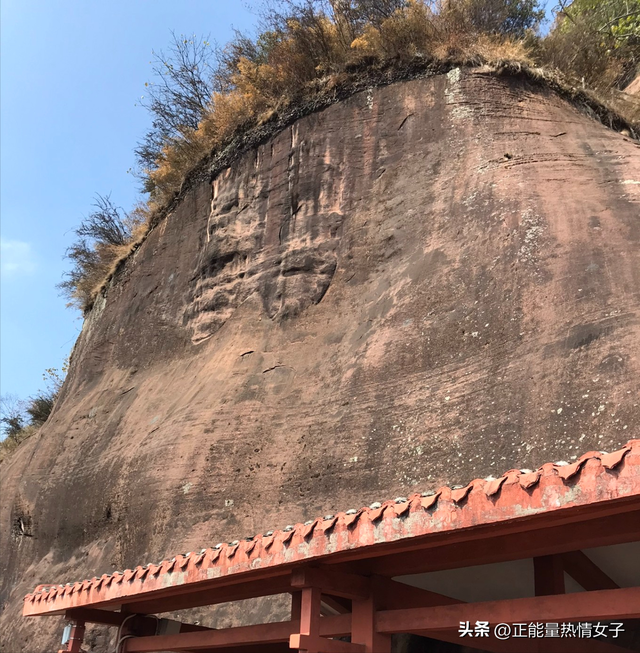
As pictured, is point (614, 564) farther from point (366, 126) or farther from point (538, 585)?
point (366, 126)

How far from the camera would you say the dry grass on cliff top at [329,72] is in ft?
39.0

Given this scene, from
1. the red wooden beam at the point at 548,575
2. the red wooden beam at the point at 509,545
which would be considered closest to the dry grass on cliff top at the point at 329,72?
the red wooden beam at the point at 548,575

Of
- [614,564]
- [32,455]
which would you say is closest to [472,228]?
[614,564]

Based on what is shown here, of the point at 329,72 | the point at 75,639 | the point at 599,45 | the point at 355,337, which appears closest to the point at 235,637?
the point at 75,639

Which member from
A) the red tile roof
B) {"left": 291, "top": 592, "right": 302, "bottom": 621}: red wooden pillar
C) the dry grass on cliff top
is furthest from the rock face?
the red tile roof

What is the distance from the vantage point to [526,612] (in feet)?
12.9

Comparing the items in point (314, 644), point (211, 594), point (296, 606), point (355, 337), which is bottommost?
point (314, 644)

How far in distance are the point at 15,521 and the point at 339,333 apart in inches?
321

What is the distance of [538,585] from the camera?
16.1 feet

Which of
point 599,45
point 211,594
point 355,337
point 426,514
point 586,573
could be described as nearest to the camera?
point 426,514

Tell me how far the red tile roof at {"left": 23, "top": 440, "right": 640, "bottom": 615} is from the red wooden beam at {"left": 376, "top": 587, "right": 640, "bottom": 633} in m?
0.71

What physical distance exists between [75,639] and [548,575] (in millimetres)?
5011

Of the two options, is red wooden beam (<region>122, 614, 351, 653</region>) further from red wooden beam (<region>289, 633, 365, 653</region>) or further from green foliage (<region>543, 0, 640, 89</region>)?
green foliage (<region>543, 0, 640, 89</region>)

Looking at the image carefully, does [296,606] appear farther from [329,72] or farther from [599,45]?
[599,45]
